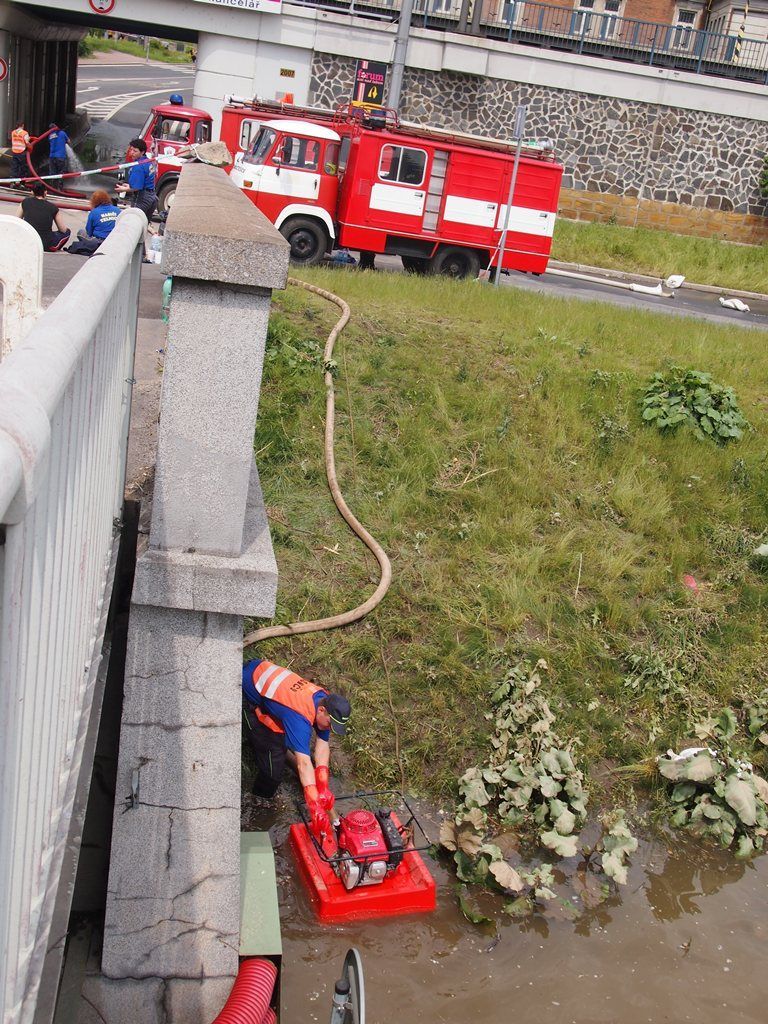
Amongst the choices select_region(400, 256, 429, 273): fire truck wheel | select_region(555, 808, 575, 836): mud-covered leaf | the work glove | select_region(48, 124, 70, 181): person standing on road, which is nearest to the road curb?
select_region(400, 256, 429, 273): fire truck wheel

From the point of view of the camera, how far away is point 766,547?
8.45 meters

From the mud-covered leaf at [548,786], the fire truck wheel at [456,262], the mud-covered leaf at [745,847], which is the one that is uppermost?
the fire truck wheel at [456,262]

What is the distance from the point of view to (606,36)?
2927 centimetres

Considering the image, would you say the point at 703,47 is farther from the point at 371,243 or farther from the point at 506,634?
the point at 506,634

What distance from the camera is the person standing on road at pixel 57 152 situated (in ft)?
72.1

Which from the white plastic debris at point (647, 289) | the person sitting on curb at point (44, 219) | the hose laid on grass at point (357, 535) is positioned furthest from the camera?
the white plastic debris at point (647, 289)

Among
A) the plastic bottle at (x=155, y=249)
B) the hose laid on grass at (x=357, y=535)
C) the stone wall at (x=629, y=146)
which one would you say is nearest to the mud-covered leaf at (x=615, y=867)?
the hose laid on grass at (x=357, y=535)

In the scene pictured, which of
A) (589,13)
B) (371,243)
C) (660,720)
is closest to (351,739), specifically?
(660,720)

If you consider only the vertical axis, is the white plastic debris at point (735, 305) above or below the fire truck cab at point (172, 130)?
below

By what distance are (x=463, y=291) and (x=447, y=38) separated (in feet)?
53.7

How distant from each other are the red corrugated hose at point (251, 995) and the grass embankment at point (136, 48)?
74.2 metres

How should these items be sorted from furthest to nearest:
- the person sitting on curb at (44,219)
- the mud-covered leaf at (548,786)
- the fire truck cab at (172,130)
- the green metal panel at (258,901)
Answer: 1. the fire truck cab at (172,130)
2. the person sitting on curb at (44,219)
3. the mud-covered leaf at (548,786)
4. the green metal panel at (258,901)

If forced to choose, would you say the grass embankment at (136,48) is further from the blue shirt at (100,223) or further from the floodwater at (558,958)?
the floodwater at (558,958)

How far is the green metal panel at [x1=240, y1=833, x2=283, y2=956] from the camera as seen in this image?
15.0ft
